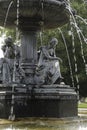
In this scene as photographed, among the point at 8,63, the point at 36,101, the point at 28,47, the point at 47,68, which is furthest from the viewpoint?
the point at 28,47

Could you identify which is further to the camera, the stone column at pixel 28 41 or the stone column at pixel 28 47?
the stone column at pixel 28 47

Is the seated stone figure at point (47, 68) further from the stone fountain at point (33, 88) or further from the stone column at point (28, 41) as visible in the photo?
the stone column at point (28, 41)

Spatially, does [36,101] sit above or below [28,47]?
below

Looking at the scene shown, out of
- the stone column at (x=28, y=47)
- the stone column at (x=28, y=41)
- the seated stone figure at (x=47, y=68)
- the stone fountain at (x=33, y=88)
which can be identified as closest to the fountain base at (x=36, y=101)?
the stone fountain at (x=33, y=88)

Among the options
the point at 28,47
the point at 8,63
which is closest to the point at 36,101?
the point at 8,63

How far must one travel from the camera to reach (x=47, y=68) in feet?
47.9

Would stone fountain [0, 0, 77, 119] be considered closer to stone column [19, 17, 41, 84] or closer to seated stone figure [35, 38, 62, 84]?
stone column [19, 17, 41, 84]

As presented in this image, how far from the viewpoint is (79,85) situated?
3859 centimetres

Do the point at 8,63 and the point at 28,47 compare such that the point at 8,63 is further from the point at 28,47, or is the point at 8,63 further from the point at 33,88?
the point at 28,47

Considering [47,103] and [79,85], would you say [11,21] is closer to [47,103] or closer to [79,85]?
[47,103]

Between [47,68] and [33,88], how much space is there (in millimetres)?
1095

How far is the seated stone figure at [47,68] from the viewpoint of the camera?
14.5 m

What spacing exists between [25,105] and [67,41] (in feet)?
81.1

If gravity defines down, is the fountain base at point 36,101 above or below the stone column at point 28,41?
below
